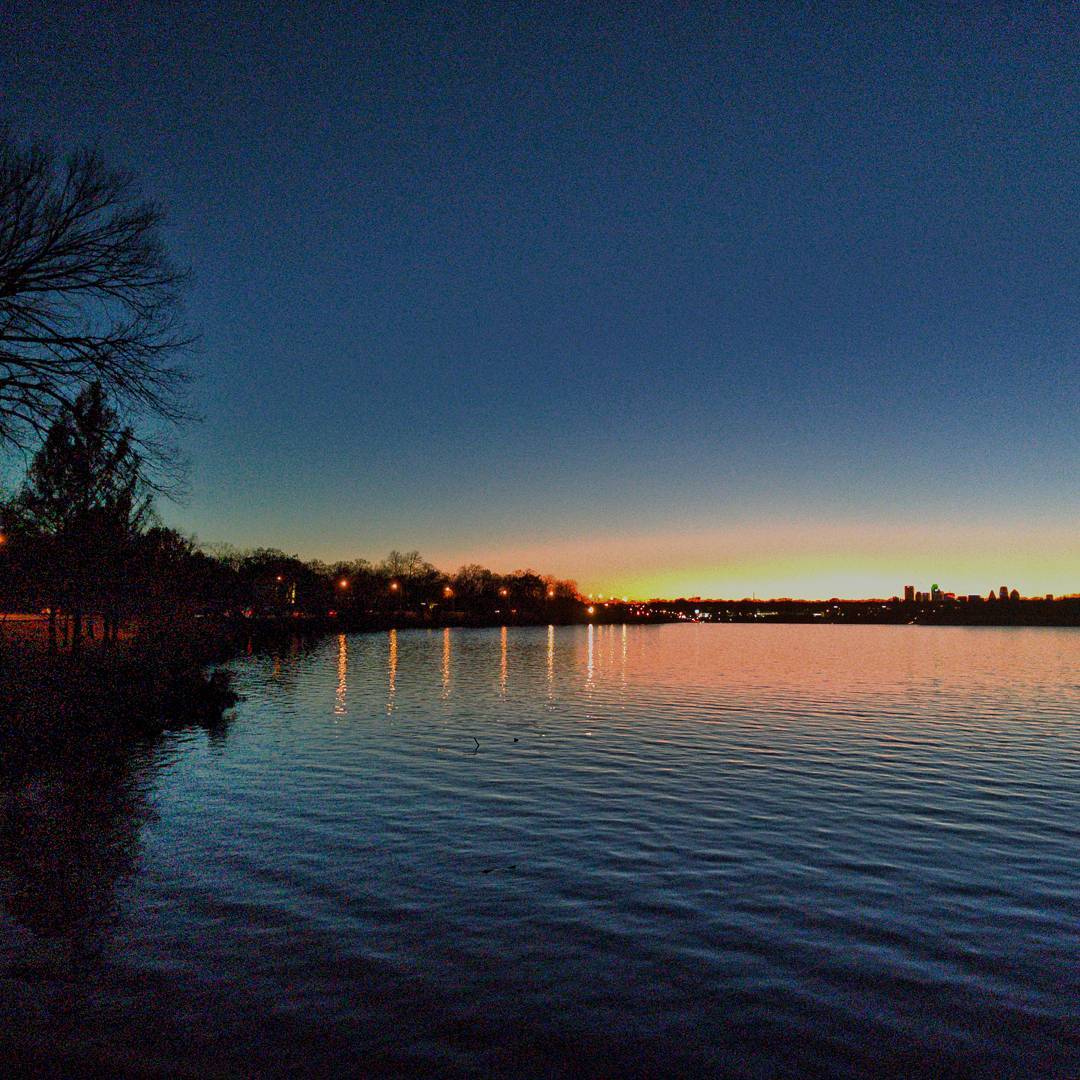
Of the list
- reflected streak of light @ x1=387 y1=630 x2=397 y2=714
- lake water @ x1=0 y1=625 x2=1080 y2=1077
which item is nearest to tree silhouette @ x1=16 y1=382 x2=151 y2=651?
lake water @ x1=0 y1=625 x2=1080 y2=1077

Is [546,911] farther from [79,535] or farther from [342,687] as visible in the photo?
[342,687]

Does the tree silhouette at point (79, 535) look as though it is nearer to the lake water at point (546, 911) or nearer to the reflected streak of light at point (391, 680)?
the lake water at point (546, 911)

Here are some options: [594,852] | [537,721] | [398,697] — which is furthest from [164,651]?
[594,852]

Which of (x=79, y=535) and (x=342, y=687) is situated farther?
(x=342, y=687)

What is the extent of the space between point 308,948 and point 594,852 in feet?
20.3

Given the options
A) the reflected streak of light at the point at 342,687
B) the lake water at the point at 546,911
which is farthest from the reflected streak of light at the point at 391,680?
the lake water at the point at 546,911

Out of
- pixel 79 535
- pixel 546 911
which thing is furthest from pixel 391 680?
pixel 546 911

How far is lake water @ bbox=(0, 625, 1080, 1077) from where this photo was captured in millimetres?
8148

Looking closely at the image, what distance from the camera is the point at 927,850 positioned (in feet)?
50.8

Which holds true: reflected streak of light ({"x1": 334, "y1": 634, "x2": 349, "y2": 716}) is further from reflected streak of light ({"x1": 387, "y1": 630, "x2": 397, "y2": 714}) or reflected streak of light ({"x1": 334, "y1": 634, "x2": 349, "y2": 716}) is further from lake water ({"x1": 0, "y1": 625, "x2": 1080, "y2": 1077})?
lake water ({"x1": 0, "y1": 625, "x2": 1080, "y2": 1077})

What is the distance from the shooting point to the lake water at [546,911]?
8148mm

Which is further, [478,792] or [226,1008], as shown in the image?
[478,792]

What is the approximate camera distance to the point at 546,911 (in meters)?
11.9

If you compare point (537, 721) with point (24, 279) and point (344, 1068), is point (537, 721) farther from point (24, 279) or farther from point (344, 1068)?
point (344, 1068)
